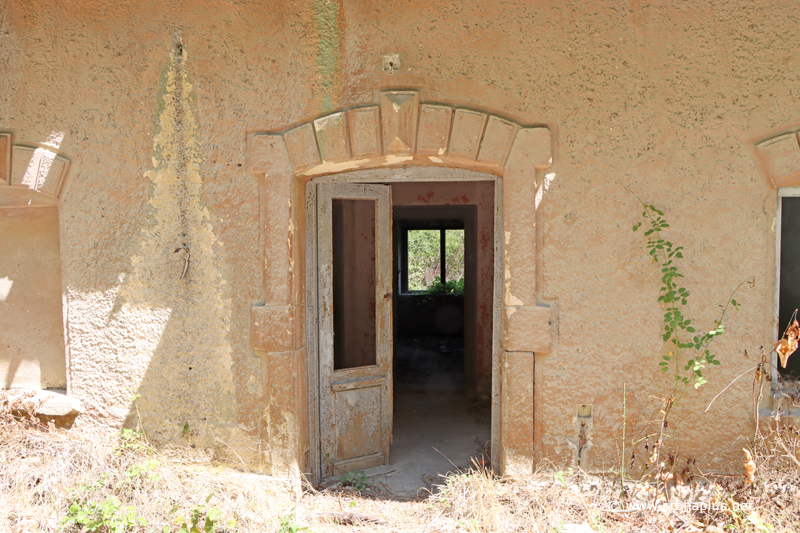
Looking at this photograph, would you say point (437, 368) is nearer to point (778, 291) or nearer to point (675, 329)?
point (675, 329)

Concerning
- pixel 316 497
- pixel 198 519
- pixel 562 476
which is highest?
pixel 562 476

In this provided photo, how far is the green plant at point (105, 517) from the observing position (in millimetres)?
2738

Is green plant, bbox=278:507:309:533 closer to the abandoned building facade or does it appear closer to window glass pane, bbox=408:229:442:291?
the abandoned building facade

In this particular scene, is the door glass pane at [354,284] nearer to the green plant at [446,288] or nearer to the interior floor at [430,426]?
the interior floor at [430,426]

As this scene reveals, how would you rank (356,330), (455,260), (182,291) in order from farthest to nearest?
(455,260), (356,330), (182,291)

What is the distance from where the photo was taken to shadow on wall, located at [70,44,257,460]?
129 inches

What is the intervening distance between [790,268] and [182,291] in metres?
4.17

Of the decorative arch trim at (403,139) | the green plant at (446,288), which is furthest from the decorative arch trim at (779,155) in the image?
the green plant at (446,288)

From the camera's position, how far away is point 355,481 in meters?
3.71

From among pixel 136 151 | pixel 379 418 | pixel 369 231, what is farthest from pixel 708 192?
pixel 136 151

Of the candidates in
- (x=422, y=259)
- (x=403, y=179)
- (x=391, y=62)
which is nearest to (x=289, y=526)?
(x=403, y=179)

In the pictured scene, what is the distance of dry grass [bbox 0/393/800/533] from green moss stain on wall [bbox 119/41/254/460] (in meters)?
0.27

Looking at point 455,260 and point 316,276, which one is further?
point 455,260

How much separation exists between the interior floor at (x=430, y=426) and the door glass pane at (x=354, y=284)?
0.91 meters
